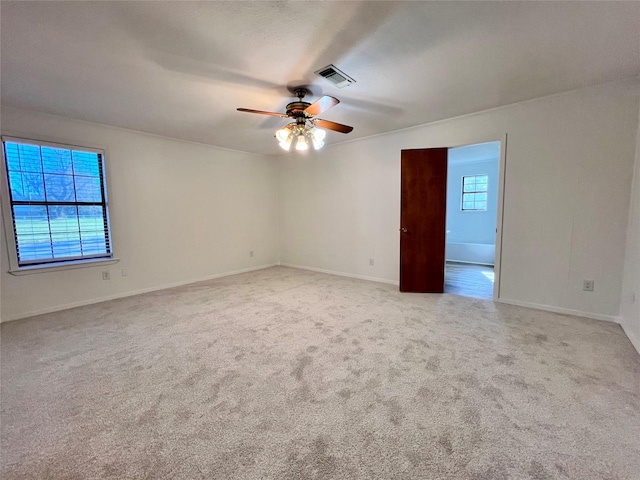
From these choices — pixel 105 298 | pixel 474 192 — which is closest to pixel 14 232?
pixel 105 298

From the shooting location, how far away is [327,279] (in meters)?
4.77

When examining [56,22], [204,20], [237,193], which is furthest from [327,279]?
[56,22]

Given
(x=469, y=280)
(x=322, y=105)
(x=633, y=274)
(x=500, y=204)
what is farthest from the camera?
(x=469, y=280)

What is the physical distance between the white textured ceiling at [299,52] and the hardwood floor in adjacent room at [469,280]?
252 cm

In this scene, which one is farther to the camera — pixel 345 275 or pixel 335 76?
pixel 345 275

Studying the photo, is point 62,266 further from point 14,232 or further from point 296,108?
point 296,108

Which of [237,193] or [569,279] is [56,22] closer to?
[237,193]

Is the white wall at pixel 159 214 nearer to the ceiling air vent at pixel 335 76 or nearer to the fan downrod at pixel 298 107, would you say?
the fan downrod at pixel 298 107

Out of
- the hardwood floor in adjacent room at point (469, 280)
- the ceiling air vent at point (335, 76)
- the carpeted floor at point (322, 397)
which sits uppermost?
the ceiling air vent at point (335, 76)

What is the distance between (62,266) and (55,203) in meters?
0.82

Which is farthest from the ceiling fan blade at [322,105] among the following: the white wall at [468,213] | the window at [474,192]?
the window at [474,192]

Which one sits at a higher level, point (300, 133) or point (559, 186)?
point (300, 133)

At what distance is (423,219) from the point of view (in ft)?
12.8

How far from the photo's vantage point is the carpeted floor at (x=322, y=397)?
1296 mm
